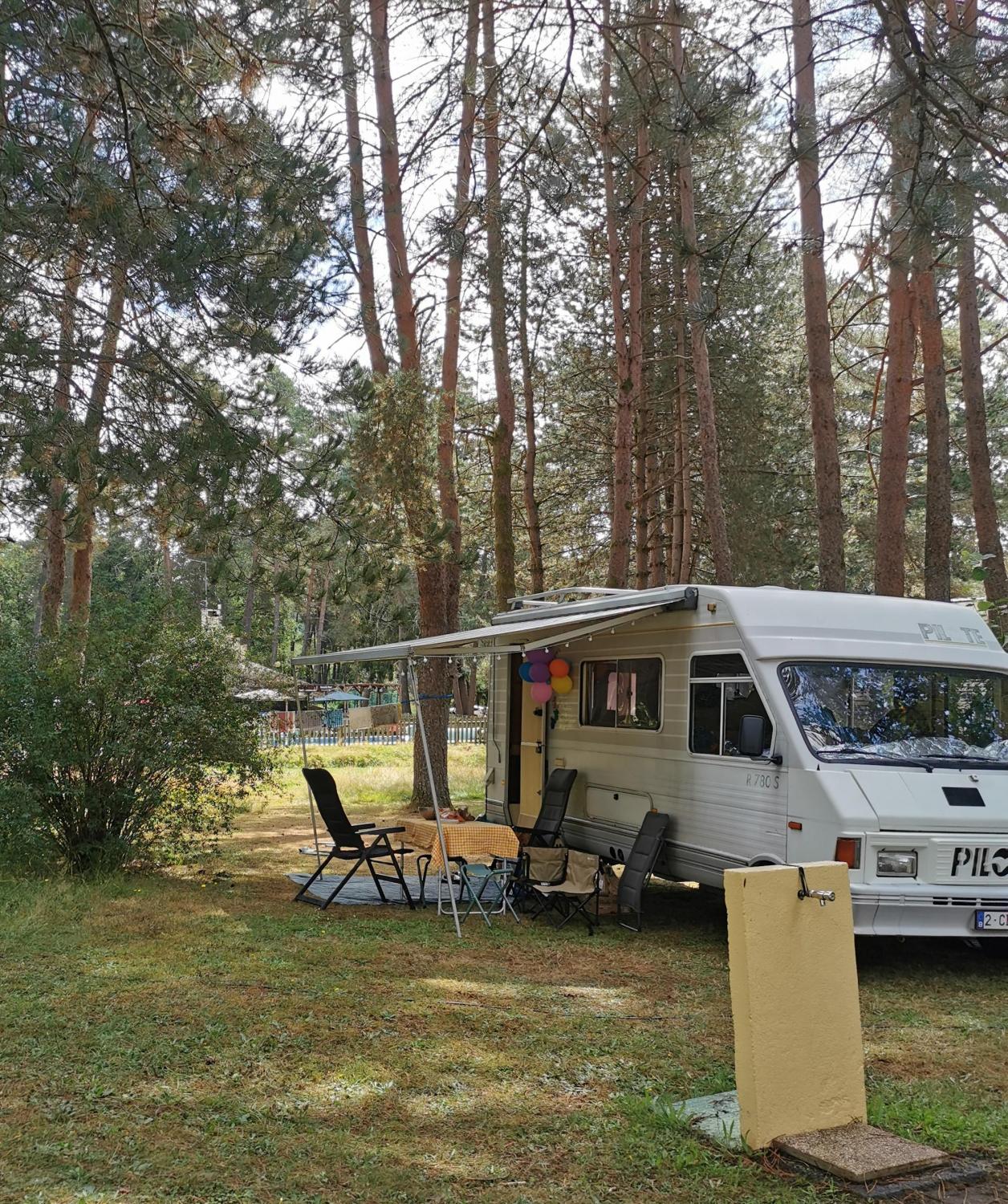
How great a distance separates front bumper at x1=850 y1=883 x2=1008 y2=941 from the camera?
6.68m

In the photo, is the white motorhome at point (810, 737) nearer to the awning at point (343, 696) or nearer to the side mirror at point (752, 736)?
the side mirror at point (752, 736)

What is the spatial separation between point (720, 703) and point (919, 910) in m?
1.92

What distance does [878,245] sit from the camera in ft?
20.7

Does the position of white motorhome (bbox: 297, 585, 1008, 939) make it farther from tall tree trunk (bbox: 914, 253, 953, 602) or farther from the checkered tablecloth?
tall tree trunk (bbox: 914, 253, 953, 602)

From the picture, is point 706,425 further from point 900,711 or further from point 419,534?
A: point 900,711

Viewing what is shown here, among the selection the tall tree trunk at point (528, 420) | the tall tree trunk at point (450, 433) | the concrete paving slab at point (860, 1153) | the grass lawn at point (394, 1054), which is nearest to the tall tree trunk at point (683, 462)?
the tall tree trunk at point (528, 420)

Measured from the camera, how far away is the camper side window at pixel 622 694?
9.01 meters

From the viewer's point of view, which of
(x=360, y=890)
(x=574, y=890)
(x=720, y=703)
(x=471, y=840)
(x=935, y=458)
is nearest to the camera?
(x=720, y=703)

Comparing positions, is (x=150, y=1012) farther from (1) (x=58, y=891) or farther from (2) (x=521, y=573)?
(2) (x=521, y=573)

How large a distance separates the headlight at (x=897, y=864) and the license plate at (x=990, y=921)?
0.49m

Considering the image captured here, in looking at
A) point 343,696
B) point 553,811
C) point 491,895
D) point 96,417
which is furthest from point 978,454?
point 343,696

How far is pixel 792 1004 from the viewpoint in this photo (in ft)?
13.6

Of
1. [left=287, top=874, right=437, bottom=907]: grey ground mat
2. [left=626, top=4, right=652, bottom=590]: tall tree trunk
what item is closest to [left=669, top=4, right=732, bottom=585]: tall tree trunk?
[left=626, top=4, right=652, bottom=590]: tall tree trunk

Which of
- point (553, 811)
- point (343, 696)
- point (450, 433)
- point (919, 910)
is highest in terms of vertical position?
point (450, 433)
